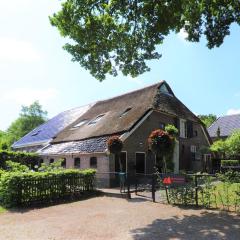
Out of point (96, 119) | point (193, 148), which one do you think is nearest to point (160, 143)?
point (96, 119)

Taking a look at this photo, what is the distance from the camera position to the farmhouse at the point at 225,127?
4884 centimetres

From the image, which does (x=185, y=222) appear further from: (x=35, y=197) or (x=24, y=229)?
(x=35, y=197)

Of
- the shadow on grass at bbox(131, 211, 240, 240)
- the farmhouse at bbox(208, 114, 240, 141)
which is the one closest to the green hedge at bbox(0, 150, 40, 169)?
the shadow on grass at bbox(131, 211, 240, 240)

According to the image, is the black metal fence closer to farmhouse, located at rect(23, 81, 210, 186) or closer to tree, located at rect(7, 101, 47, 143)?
farmhouse, located at rect(23, 81, 210, 186)

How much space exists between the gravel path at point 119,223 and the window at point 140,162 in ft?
31.7

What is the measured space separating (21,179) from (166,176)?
6408mm

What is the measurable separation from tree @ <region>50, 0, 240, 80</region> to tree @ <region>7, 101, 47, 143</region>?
59054 millimetres

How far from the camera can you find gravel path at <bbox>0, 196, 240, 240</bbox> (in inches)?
A: 375

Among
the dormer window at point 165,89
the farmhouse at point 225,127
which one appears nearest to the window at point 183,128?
the dormer window at point 165,89

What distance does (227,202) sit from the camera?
12828 millimetres

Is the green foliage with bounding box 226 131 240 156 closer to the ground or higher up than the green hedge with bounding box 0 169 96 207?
higher up

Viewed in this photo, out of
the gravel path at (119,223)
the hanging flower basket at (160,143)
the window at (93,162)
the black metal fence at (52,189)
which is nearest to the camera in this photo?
the gravel path at (119,223)

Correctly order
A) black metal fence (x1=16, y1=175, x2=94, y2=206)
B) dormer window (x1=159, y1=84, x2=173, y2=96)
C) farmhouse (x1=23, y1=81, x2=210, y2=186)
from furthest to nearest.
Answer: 1. dormer window (x1=159, y1=84, x2=173, y2=96)
2. farmhouse (x1=23, y1=81, x2=210, y2=186)
3. black metal fence (x1=16, y1=175, x2=94, y2=206)

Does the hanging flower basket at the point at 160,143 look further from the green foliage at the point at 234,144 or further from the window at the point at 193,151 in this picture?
the green foliage at the point at 234,144
